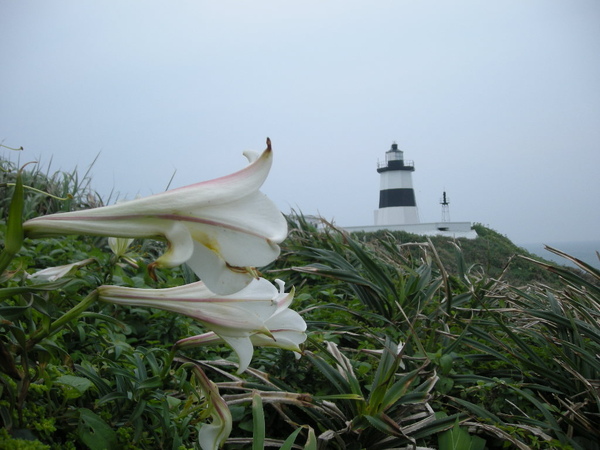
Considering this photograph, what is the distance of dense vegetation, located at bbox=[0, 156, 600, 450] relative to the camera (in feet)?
3.35

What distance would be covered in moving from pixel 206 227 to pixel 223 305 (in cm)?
20

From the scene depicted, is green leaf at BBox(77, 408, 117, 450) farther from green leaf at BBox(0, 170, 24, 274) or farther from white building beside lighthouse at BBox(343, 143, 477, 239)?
white building beside lighthouse at BBox(343, 143, 477, 239)

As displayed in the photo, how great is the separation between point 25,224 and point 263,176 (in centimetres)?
31

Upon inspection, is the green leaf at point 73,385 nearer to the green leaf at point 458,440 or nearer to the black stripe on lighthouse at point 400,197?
the green leaf at point 458,440

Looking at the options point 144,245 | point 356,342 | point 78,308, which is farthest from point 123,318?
point 144,245

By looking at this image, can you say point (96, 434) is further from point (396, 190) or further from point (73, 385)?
point (396, 190)

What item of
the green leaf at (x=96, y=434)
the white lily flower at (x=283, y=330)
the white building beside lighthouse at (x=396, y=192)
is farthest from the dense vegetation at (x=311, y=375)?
the white building beside lighthouse at (x=396, y=192)

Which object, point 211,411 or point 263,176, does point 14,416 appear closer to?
point 211,411

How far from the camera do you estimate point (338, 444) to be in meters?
1.38

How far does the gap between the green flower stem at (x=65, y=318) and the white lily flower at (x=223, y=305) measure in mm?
40

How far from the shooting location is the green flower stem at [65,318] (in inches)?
30.3

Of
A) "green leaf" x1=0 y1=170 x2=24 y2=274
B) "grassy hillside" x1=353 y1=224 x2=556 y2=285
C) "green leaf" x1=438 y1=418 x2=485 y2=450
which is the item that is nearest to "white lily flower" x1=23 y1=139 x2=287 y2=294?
"green leaf" x1=0 y1=170 x2=24 y2=274

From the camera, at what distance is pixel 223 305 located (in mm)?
870

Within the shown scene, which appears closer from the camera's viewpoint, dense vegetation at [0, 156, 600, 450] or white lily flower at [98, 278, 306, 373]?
white lily flower at [98, 278, 306, 373]
